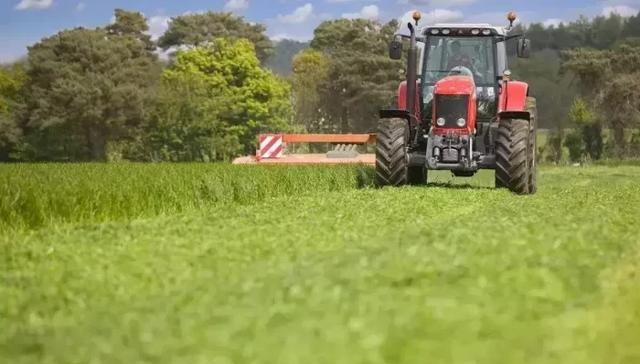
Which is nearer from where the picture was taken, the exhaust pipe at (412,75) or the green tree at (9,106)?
the exhaust pipe at (412,75)

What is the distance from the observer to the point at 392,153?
33.6 ft

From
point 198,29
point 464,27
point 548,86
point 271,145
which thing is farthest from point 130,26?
point 464,27

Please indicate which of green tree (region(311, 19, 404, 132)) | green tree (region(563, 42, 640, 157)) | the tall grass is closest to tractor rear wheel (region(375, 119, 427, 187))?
the tall grass

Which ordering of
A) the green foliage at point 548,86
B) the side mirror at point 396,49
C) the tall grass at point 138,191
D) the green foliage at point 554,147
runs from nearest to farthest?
1. the tall grass at point 138,191
2. the side mirror at point 396,49
3. the green foliage at point 554,147
4. the green foliage at point 548,86

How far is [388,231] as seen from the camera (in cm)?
525

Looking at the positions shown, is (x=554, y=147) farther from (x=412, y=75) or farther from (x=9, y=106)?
(x=412, y=75)

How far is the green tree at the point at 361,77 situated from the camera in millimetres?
42781

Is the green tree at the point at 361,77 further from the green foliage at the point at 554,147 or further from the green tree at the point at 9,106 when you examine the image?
the green tree at the point at 9,106

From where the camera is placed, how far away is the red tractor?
394 inches

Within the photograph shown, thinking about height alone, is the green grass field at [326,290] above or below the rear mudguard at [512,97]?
below

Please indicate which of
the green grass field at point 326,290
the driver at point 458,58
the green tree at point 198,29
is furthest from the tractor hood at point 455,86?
the green tree at point 198,29

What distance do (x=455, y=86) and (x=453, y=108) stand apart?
0.86 feet

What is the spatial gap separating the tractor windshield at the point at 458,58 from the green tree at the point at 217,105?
21.4 meters

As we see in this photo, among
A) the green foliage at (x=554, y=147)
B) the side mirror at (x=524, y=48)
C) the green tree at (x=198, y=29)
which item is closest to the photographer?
the side mirror at (x=524, y=48)
